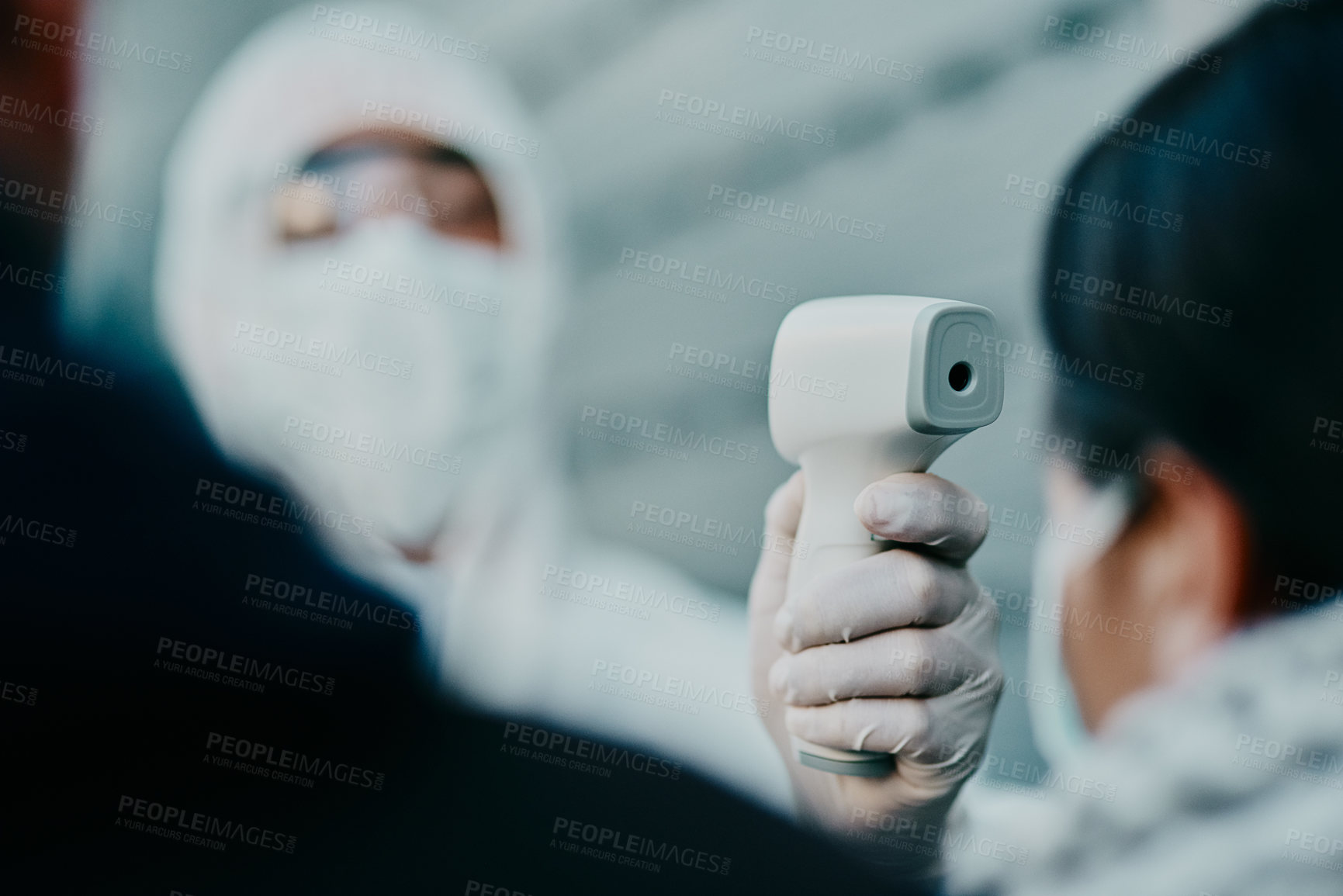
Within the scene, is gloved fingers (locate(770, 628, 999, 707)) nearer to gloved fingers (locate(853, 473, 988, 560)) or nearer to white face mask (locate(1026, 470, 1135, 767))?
gloved fingers (locate(853, 473, 988, 560))

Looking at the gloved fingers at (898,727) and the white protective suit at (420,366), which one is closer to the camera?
the gloved fingers at (898,727)

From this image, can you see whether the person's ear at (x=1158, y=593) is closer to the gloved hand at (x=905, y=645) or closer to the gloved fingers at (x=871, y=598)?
the gloved hand at (x=905, y=645)

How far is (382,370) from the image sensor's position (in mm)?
1341

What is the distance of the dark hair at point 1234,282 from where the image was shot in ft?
3.89

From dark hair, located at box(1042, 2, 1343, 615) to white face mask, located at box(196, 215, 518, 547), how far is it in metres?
0.86

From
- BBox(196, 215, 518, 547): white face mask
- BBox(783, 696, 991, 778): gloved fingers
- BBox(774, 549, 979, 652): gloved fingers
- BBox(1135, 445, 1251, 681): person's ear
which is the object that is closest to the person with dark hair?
BBox(1135, 445, 1251, 681): person's ear

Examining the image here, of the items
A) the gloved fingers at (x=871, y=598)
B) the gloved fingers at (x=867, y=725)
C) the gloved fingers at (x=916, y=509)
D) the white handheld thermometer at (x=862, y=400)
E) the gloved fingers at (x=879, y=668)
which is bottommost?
the gloved fingers at (x=867, y=725)

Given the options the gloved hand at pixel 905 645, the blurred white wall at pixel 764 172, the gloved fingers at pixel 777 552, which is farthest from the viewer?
the blurred white wall at pixel 764 172

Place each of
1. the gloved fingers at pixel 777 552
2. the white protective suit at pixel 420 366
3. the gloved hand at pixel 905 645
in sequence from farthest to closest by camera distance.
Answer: the white protective suit at pixel 420 366 → the gloved fingers at pixel 777 552 → the gloved hand at pixel 905 645

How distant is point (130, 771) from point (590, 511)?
32.6 inches

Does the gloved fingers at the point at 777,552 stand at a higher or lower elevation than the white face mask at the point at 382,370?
lower

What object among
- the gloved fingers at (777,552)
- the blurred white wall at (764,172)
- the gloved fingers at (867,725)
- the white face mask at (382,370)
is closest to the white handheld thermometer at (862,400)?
the gloved fingers at (867,725)

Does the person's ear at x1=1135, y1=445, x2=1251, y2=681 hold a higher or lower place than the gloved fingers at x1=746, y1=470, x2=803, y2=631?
higher

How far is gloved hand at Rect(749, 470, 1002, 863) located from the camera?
2.84ft
